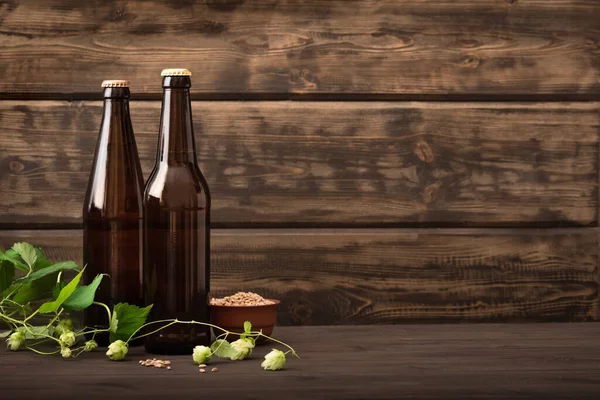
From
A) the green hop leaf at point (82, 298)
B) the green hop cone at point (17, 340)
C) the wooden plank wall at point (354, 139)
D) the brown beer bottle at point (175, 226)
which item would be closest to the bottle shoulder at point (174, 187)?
the brown beer bottle at point (175, 226)

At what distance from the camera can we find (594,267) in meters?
1.38

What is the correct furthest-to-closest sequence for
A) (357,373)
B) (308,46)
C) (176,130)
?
1. (308,46)
2. (176,130)
3. (357,373)

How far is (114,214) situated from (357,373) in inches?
15.7

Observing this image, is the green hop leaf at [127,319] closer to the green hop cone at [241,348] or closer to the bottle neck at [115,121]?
the green hop cone at [241,348]

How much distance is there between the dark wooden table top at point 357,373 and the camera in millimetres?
773

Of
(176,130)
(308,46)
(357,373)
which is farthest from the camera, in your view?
(308,46)

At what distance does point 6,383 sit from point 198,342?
0.24 metres

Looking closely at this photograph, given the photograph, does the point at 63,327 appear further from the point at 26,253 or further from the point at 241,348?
the point at 241,348

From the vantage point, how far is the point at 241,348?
0.92 meters

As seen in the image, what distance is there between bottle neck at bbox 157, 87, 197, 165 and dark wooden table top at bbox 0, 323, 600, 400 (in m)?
0.26

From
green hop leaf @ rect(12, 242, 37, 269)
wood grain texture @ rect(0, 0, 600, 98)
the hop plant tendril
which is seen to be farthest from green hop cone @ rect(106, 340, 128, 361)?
wood grain texture @ rect(0, 0, 600, 98)

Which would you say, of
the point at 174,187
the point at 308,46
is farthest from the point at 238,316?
the point at 308,46

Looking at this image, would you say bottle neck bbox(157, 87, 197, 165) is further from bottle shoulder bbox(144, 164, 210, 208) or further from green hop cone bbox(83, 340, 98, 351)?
green hop cone bbox(83, 340, 98, 351)

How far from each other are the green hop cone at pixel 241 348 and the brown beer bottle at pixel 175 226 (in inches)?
2.5
